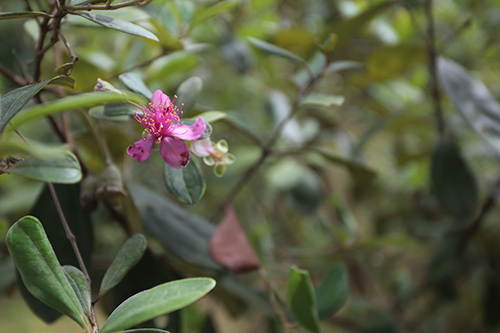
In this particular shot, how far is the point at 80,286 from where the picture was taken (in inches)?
13.1

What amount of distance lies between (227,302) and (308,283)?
350 mm

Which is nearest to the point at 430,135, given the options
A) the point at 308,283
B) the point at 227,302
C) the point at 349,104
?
the point at 349,104

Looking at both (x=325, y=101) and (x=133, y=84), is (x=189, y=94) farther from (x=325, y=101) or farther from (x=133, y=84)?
(x=325, y=101)

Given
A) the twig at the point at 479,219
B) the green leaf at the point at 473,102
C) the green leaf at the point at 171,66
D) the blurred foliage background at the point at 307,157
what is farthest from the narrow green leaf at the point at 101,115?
the twig at the point at 479,219

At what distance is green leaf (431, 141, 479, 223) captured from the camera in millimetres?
736

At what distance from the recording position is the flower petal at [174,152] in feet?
1.16

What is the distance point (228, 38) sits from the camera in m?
0.96

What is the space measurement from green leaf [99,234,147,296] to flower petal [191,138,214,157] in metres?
0.09

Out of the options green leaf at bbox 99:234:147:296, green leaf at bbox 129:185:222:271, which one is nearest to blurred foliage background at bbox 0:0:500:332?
green leaf at bbox 129:185:222:271

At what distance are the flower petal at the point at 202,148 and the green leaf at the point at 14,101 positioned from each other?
13cm

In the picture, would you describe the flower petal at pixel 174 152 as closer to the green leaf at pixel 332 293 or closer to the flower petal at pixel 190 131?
the flower petal at pixel 190 131

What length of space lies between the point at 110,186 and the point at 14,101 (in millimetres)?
134

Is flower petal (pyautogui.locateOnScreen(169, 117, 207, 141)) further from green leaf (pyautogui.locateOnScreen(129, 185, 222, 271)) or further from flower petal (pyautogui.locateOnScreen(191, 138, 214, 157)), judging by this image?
green leaf (pyautogui.locateOnScreen(129, 185, 222, 271))

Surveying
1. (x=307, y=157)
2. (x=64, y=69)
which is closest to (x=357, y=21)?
(x=307, y=157)
